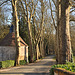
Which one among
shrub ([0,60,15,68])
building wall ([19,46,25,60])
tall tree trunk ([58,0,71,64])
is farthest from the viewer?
building wall ([19,46,25,60])

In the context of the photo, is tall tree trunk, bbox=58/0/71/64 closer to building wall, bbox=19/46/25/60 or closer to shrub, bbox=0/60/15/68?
shrub, bbox=0/60/15/68

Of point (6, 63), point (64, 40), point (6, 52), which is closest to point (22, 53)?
point (6, 52)

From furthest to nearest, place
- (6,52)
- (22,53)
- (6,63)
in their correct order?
(22,53), (6,52), (6,63)

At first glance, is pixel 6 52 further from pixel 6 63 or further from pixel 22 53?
pixel 6 63

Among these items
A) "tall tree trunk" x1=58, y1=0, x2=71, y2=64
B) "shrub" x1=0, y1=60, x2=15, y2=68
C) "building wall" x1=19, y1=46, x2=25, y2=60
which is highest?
"tall tree trunk" x1=58, y1=0, x2=71, y2=64

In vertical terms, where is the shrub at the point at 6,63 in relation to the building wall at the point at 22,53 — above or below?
below

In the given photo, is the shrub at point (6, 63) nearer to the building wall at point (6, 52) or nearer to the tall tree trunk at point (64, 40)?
the building wall at point (6, 52)

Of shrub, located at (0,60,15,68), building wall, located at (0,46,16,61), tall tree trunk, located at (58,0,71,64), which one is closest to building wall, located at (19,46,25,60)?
building wall, located at (0,46,16,61)

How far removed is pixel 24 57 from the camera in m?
25.7

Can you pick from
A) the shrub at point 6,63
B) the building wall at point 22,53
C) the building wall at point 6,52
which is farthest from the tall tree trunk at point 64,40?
the building wall at point 22,53

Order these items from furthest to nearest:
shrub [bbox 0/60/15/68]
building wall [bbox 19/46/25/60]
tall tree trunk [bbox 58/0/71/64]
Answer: building wall [bbox 19/46/25/60] < shrub [bbox 0/60/15/68] < tall tree trunk [bbox 58/0/71/64]

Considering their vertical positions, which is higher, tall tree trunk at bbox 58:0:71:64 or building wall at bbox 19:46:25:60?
tall tree trunk at bbox 58:0:71:64

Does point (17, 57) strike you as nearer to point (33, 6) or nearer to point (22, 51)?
point (22, 51)

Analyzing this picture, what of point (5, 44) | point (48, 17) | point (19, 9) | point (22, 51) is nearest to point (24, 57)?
point (22, 51)
